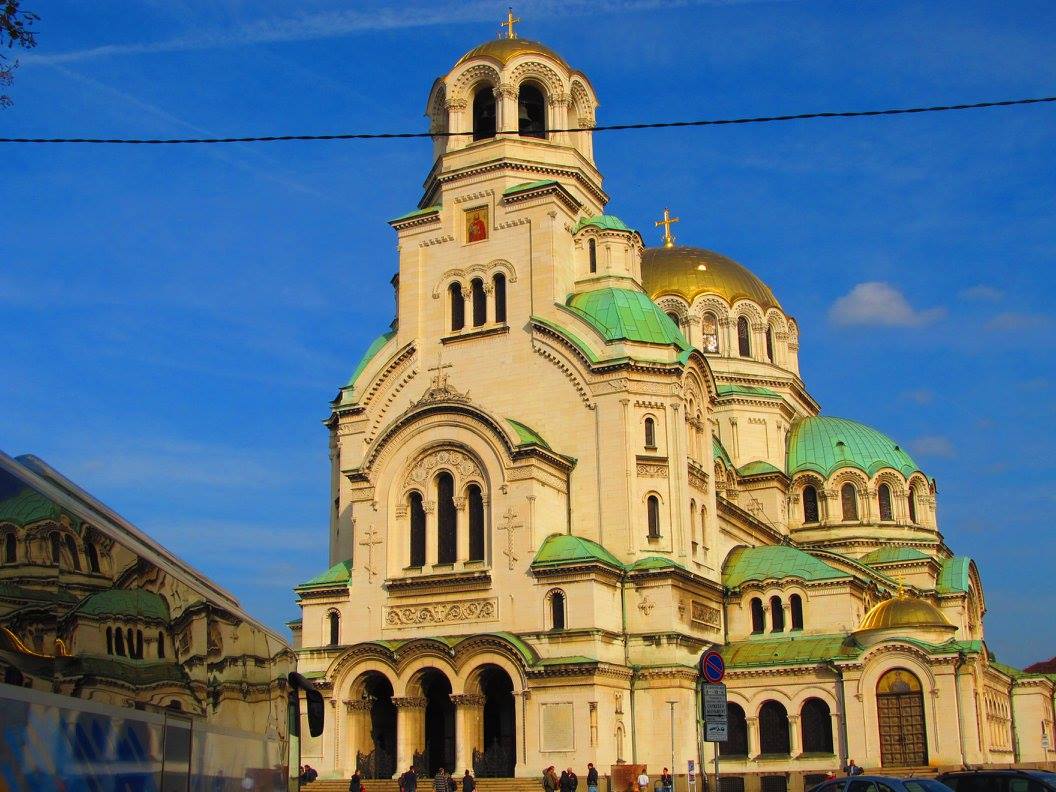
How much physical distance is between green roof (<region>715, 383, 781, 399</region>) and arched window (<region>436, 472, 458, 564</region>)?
2051 cm

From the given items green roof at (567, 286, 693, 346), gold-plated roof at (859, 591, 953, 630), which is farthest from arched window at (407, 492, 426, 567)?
gold-plated roof at (859, 591, 953, 630)

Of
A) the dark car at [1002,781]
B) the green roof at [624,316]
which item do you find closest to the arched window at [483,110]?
the green roof at [624,316]

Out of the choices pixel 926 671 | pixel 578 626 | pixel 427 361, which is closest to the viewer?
pixel 578 626

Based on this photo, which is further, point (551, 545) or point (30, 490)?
point (551, 545)

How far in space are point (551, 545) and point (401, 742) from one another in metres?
7.30

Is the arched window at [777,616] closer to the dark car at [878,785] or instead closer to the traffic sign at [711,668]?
the dark car at [878,785]

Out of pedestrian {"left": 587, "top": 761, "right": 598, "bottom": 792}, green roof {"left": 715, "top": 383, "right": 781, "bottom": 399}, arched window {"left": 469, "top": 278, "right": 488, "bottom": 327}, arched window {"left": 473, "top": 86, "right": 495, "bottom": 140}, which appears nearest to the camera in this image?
pedestrian {"left": 587, "top": 761, "right": 598, "bottom": 792}

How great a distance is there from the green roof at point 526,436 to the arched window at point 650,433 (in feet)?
10.5

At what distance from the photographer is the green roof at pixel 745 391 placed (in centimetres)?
5666

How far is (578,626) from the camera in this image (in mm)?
36125

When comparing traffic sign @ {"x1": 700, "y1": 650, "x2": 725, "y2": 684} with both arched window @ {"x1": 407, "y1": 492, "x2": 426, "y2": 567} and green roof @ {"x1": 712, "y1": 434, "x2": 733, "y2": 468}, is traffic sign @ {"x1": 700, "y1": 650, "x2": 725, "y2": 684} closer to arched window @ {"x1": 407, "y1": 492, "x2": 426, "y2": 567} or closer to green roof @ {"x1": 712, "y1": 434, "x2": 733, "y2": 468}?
arched window @ {"x1": 407, "y1": 492, "x2": 426, "y2": 567}

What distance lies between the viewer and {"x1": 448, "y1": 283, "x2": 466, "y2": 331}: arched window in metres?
42.9

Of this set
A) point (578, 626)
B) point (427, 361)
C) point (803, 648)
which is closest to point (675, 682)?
point (578, 626)

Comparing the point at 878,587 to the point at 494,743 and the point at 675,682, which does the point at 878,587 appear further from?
the point at 494,743
